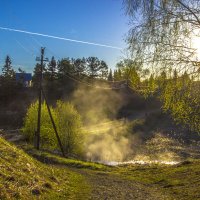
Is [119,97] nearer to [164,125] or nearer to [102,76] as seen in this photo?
[102,76]

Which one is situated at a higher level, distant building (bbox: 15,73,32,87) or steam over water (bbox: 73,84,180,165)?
distant building (bbox: 15,73,32,87)

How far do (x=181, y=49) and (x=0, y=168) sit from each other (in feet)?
25.6

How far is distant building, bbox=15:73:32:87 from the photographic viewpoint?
127175 millimetres

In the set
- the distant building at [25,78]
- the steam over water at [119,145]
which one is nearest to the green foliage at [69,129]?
the steam over water at [119,145]

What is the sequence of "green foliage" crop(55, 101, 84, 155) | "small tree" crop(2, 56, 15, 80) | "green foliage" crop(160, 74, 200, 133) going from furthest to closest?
1. "small tree" crop(2, 56, 15, 80)
2. "green foliage" crop(55, 101, 84, 155)
3. "green foliage" crop(160, 74, 200, 133)

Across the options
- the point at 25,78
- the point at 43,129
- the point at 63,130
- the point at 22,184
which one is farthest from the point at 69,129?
the point at 25,78

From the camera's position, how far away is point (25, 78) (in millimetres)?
129625

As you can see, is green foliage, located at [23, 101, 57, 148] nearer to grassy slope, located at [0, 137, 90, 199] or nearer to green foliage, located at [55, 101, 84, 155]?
green foliage, located at [55, 101, 84, 155]

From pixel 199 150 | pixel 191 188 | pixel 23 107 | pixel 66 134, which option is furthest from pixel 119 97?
pixel 191 188

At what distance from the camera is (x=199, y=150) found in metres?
61.2

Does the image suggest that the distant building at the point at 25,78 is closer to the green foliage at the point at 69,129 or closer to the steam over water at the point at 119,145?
the steam over water at the point at 119,145

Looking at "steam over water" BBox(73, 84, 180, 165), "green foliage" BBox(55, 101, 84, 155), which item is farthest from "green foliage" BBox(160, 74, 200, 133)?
"green foliage" BBox(55, 101, 84, 155)

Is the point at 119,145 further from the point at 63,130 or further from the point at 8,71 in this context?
the point at 8,71

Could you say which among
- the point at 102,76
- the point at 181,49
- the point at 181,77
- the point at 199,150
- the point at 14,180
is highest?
the point at 102,76
